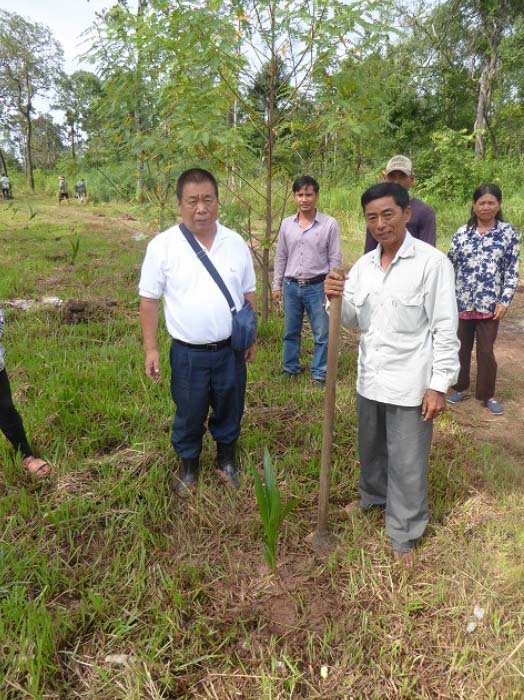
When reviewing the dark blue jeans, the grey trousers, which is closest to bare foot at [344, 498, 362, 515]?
the grey trousers

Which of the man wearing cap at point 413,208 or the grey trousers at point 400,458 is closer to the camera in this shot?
the grey trousers at point 400,458

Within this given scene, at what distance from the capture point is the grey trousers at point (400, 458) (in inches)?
80.0

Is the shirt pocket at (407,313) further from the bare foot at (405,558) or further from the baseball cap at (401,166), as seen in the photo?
the baseball cap at (401,166)

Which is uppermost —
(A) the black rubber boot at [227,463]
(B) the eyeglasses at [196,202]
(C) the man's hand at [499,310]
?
(B) the eyeglasses at [196,202]

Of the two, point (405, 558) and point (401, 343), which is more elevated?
point (401, 343)

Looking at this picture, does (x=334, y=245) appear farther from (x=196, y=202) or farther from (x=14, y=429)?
(x=14, y=429)

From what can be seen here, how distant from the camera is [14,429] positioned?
257 centimetres

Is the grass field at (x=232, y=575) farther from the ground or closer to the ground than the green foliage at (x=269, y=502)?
closer to the ground

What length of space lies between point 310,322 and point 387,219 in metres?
2.06

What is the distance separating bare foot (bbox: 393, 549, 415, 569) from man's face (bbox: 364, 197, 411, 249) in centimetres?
143

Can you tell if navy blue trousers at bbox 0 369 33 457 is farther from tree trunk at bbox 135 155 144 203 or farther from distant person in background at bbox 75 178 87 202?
distant person in background at bbox 75 178 87 202

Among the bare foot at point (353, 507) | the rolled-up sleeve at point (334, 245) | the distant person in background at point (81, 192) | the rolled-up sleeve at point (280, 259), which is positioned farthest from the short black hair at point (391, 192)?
the distant person in background at point (81, 192)

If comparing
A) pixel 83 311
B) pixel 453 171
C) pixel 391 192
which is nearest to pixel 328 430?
pixel 391 192

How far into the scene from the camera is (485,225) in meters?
3.44
